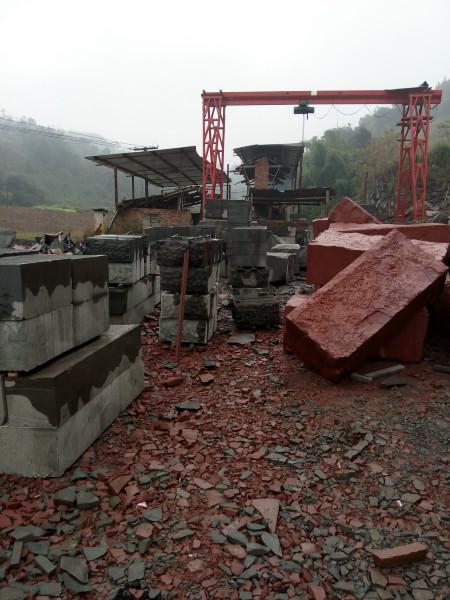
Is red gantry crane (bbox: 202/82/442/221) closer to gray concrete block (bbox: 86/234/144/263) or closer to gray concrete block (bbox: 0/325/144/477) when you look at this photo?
gray concrete block (bbox: 86/234/144/263)

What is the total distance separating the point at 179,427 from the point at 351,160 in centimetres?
4276

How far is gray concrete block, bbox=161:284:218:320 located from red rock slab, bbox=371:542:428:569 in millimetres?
3678

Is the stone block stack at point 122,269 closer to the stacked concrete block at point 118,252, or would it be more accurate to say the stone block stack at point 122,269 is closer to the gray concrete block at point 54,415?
the stacked concrete block at point 118,252

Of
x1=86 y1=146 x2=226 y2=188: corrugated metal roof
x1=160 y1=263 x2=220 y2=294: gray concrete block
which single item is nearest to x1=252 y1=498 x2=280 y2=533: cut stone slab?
x1=160 y1=263 x2=220 y2=294: gray concrete block

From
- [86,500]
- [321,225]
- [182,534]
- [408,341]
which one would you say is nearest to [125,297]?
[86,500]

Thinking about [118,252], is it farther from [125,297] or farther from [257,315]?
[257,315]

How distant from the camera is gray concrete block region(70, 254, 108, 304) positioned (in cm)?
322

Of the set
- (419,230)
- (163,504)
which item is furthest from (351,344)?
(419,230)

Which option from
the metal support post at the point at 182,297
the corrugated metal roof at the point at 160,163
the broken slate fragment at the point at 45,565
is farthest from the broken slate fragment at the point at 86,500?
the corrugated metal roof at the point at 160,163

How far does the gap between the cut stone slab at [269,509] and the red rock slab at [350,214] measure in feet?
19.8

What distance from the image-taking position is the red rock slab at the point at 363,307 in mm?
3775

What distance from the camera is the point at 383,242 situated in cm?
438

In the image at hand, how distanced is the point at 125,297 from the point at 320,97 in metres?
18.5

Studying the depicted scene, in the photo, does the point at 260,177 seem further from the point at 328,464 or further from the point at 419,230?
the point at 328,464
